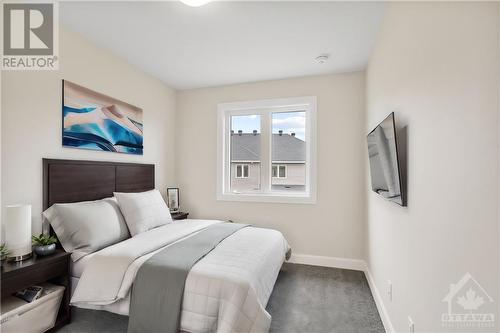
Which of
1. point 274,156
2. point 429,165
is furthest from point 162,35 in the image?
point 429,165

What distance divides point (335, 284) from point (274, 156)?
6.30 feet

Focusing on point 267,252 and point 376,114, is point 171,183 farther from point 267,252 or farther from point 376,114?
point 376,114

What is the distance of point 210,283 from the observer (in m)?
1.68

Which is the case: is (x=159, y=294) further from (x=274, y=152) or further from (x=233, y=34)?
(x=274, y=152)

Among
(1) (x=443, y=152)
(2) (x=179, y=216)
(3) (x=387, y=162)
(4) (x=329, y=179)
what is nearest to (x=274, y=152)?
(4) (x=329, y=179)

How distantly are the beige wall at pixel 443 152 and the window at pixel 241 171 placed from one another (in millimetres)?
2400

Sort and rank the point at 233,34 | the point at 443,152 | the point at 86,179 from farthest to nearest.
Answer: the point at 86,179 < the point at 233,34 < the point at 443,152

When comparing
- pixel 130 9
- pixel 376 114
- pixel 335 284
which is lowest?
pixel 335 284

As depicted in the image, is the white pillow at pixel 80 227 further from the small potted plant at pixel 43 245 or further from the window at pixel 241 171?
the window at pixel 241 171

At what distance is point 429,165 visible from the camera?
1248mm

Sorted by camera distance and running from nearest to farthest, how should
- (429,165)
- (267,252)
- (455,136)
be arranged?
(455,136), (429,165), (267,252)

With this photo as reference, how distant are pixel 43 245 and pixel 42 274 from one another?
0.78 ft
